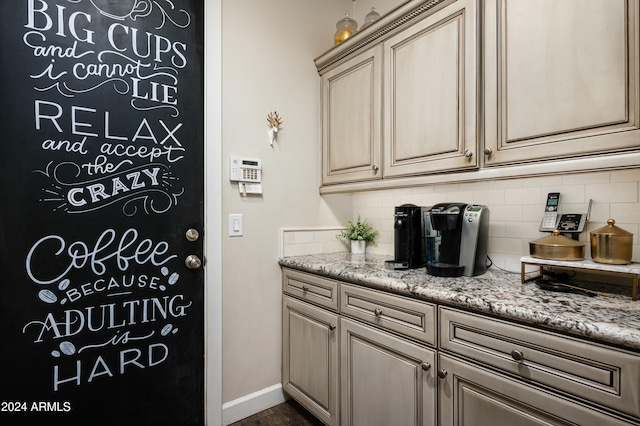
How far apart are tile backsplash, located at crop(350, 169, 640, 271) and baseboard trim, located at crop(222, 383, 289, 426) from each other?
4.84 feet

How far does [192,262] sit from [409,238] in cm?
115

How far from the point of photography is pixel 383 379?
4.56ft

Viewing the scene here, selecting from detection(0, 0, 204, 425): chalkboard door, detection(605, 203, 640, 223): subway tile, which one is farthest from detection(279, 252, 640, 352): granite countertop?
detection(0, 0, 204, 425): chalkboard door

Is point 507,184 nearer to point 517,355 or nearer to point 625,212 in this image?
point 625,212

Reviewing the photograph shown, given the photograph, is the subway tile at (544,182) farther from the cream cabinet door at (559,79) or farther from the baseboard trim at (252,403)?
the baseboard trim at (252,403)

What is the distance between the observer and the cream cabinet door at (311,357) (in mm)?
1649

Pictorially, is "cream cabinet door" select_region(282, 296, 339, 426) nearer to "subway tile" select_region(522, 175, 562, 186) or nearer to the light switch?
the light switch

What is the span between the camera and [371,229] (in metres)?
2.30

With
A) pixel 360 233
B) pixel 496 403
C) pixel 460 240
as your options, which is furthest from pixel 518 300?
pixel 360 233

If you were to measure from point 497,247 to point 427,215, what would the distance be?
38cm

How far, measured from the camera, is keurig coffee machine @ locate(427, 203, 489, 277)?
141 cm

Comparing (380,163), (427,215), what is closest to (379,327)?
(427,215)

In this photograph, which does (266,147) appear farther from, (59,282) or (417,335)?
(417,335)

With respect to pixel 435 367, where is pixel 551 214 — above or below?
above
